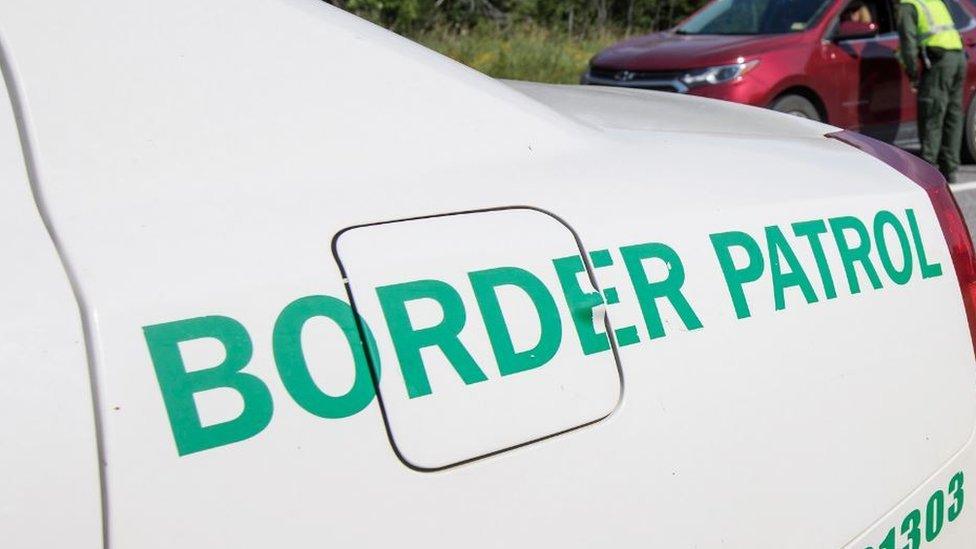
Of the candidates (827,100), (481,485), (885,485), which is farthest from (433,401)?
(827,100)

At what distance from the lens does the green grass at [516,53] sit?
12891mm

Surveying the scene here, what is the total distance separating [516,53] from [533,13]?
285 inches

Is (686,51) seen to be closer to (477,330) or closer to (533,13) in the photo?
(477,330)

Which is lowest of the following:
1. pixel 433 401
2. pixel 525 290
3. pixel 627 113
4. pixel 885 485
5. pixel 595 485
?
Result: pixel 885 485

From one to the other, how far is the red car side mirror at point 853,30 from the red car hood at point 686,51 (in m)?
0.41

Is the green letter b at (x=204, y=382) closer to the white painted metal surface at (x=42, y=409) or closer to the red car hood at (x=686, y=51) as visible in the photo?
the white painted metal surface at (x=42, y=409)

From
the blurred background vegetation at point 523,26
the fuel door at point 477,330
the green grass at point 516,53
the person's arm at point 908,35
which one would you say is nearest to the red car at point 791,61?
the person's arm at point 908,35

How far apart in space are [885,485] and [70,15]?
141 cm

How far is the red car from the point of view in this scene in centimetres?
866

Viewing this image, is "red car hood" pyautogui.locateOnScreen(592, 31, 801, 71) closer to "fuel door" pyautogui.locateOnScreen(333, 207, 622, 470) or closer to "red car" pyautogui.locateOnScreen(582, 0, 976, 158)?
"red car" pyautogui.locateOnScreen(582, 0, 976, 158)

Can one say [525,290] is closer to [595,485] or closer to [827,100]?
[595,485]

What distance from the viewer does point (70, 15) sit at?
143cm

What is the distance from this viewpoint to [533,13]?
20.5 m

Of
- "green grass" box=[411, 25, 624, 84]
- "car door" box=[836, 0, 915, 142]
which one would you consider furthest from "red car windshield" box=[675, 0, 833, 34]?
"green grass" box=[411, 25, 624, 84]
